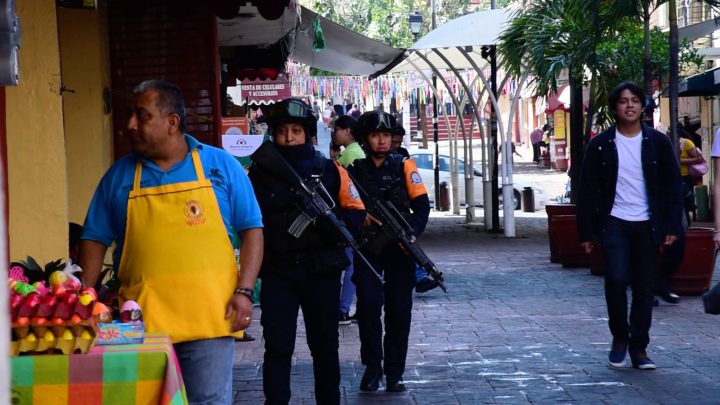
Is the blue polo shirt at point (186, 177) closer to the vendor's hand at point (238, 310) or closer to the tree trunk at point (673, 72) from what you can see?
the vendor's hand at point (238, 310)

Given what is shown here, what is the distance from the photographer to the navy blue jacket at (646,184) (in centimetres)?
802

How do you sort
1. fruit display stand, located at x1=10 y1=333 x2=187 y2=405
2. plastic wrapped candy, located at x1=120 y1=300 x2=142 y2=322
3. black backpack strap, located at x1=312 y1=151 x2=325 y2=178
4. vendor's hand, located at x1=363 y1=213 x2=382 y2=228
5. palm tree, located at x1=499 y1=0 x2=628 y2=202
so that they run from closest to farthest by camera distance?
fruit display stand, located at x1=10 y1=333 x2=187 y2=405 → plastic wrapped candy, located at x1=120 y1=300 x2=142 y2=322 → black backpack strap, located at x1=312 y1=151 x2=325 y2=178 → vendor's hand, located at x1=363 y1=213 x2=382 y2=228 → palm tree, located at x1=499 y1=0 x2=628 y2=202

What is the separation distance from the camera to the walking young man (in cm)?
801

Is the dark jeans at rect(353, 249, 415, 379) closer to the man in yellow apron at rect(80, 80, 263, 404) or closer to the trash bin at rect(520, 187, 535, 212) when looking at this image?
the man in yellow apron at rect(80, 80, 263, 404)

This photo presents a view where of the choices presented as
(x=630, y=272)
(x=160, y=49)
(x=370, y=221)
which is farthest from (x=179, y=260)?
(x=160, y=49)

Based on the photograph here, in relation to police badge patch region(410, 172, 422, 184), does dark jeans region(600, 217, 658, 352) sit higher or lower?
lower

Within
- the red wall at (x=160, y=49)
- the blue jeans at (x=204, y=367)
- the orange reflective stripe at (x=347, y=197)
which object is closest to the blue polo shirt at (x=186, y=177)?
the blue jeans at (x=204, y=367)

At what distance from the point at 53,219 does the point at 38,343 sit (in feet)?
11.6

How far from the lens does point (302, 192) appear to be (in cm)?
595

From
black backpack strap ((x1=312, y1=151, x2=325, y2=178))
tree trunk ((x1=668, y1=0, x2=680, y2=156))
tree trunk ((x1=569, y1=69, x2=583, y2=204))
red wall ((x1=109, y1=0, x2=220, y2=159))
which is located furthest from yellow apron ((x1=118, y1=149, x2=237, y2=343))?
tree trunk ((x1=569, y1=69, x2=583, y2=204))

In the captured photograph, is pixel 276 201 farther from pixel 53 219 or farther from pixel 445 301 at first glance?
pixel 445 301

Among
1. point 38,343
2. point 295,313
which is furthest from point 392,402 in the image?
point 38,343

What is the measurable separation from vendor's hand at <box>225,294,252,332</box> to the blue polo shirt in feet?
0.77

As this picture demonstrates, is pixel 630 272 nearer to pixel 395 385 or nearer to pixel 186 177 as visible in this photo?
pixel 395 385
